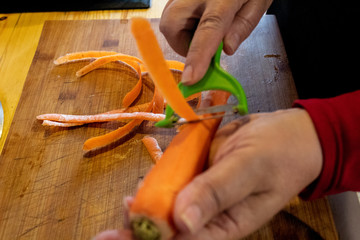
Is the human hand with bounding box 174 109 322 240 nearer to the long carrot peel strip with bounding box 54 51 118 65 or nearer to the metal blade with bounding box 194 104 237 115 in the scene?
the metal blade with bounding box 194 104 237 115

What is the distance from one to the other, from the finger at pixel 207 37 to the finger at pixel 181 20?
56 mm

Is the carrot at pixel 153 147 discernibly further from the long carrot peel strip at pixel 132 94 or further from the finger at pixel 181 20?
the finger at pixel 181 20

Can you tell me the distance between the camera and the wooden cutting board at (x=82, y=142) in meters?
0.87

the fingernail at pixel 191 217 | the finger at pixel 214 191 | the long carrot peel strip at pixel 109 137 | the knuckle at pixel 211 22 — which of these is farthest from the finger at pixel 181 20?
the fingernail at pixel 191 217

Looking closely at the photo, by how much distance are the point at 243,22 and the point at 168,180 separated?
2.07 feet

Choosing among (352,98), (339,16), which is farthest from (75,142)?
(339,16)

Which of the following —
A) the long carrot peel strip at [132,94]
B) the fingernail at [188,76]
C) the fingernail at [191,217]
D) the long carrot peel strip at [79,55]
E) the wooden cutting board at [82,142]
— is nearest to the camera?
the fingernail at [191,217]

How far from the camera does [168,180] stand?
58cm

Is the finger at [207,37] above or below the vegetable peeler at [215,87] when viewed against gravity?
above

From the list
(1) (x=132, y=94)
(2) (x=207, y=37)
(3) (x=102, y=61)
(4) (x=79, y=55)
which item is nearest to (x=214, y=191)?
(2) (x=207, y=37)

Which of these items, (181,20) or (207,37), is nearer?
(207,37)

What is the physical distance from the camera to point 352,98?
2.26ft

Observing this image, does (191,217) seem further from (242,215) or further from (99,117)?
(99,117)

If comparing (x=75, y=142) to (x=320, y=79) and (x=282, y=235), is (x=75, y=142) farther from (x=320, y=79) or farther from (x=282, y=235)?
(x=320, y=79)
